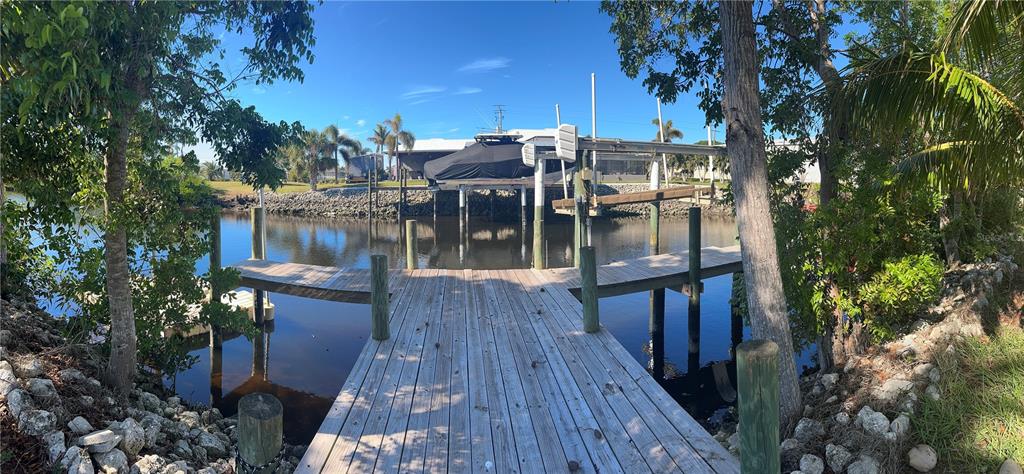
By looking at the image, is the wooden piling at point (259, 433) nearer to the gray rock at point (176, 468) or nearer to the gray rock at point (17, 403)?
the gray rock at point (176, 468)

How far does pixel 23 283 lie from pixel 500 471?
6.95 metres

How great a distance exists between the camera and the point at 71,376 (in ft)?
16.7

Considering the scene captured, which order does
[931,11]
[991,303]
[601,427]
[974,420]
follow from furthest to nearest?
[931,11] → [991,303] → [974,420] → [601,427]

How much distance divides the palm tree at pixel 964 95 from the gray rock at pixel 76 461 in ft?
23.9

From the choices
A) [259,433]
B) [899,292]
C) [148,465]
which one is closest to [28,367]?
[148,465]

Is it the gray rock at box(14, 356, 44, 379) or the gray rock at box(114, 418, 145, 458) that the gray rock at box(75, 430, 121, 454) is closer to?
the gray rock at box(114, 418, 145, 458)

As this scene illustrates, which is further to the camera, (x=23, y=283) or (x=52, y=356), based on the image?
(x=23, y=283)

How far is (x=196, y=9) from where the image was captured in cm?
504

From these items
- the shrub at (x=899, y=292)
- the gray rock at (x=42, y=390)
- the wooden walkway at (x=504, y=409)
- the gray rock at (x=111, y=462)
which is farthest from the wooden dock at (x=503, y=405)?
the shrub at (x=899, y=292)

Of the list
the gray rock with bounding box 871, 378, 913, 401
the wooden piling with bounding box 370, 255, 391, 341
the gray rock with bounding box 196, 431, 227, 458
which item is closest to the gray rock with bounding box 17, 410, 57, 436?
the gray rock with bounding box 196, 431, 227, 458

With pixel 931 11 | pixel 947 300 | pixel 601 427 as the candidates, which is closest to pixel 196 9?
pixel 601 427

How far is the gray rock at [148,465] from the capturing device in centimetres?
401

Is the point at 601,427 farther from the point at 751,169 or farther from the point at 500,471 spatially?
the point at 751,169

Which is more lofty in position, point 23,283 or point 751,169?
point 751,169
